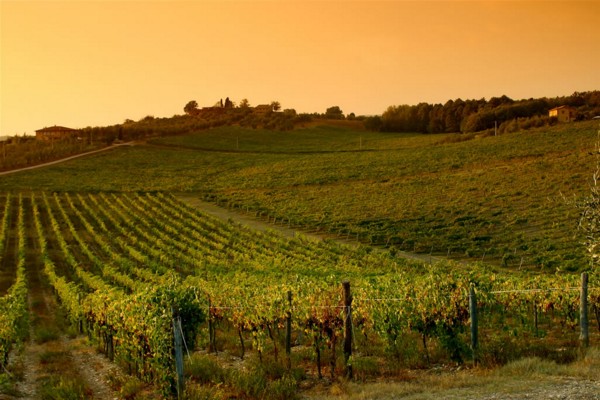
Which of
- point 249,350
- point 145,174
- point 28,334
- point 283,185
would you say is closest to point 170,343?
point 249,350

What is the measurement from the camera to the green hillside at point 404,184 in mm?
45156

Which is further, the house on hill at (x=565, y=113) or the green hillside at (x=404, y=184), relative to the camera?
the house on hill at (x=565, y=113)

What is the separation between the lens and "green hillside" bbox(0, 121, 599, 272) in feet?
148

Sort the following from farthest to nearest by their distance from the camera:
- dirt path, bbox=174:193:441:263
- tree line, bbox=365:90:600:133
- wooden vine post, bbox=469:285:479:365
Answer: tree line, bbox=365:90:600:133 < dirt path, bbox=174:193:441:263 < wooden vine post, bbox=469:285:479:365

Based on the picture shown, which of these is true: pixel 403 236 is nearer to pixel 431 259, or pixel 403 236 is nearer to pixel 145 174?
pixel 431 259

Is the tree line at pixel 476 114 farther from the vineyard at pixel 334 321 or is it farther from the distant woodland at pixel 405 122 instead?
the vineyard at pixel 334 321

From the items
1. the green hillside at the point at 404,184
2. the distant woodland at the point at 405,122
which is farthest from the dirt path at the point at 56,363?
the distant woodland at the point at 405,122

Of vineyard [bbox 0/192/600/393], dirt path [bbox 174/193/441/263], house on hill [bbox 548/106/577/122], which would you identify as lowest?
dirt path [bbox 174/193/441/263]

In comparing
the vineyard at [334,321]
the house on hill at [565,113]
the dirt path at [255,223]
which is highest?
the house on hill at [565,113]

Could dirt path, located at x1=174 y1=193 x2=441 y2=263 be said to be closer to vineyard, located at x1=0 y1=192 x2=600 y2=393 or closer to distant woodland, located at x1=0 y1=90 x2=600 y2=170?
vineyard, located at x1=0 y1=192 x2=600 y2=393

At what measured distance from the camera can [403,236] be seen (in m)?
47.6

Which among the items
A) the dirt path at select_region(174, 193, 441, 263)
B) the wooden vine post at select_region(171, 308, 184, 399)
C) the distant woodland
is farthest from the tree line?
the wooden vine post at select_region(171, 308, 184, 399)

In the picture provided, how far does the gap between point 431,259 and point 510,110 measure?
9347 cm

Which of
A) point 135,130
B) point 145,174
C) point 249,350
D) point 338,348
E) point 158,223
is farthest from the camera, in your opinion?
point 135,130
